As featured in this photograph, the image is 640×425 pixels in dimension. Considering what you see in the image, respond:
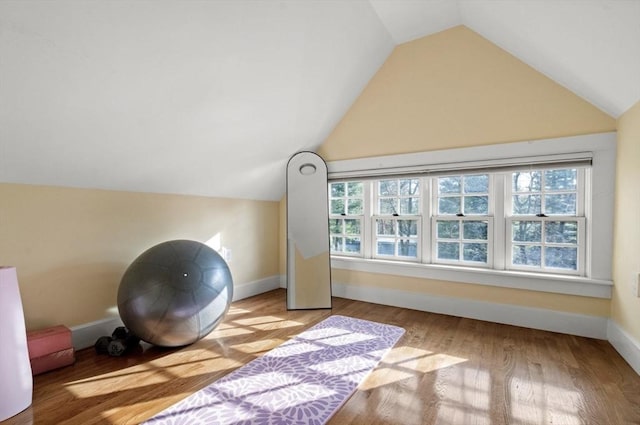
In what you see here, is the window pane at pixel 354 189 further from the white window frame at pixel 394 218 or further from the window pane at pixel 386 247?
the window pane at pixel 386 247

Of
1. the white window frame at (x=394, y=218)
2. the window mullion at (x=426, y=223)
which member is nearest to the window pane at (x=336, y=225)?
the white window frame at (x=394, y=218)

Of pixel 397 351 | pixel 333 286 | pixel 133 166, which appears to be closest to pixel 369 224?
pixel 333 286

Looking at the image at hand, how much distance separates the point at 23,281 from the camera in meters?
2.12

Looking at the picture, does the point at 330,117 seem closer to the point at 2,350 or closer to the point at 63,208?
the point at 63,208

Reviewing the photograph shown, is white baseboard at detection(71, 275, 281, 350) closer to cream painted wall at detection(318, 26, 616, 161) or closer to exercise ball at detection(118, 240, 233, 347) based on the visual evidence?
exercise ball at detection(118, 240, 233, 347)

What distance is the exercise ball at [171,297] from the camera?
7.01ft

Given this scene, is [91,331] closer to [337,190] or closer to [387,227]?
[337,190]

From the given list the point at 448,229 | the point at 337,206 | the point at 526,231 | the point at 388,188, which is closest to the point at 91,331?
the point at 337,206

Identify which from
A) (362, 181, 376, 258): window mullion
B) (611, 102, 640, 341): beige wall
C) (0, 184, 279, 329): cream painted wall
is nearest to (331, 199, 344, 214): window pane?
(362, 181, 376, 258): window mullion

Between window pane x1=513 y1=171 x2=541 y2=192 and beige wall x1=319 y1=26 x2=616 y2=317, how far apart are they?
0.34 metres

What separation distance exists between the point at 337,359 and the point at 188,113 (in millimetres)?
2254

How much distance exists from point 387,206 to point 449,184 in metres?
0.76

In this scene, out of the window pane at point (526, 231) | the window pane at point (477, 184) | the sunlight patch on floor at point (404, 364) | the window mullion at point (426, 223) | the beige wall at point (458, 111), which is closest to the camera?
the sunlight patch on floor at point (404, 364)

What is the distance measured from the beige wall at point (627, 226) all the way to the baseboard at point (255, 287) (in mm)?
3635
